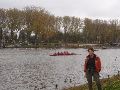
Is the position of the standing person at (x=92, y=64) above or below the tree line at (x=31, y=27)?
below

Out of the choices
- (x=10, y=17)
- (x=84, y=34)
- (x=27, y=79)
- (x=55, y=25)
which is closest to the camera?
(x=27, y=79)

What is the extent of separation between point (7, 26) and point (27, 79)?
11441 cm

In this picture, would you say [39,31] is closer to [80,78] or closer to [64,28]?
[64,28]

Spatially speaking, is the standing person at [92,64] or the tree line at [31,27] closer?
the standing person at [92,64]

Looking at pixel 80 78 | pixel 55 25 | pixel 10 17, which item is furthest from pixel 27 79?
pixel 55 25

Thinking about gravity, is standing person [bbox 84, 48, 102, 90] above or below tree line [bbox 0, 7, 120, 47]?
below

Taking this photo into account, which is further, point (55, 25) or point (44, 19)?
point (55, 25)

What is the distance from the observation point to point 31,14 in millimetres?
157750

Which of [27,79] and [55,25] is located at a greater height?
[55,25]

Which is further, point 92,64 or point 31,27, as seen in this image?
point 31,27

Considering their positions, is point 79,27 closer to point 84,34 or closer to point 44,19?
point 84,34

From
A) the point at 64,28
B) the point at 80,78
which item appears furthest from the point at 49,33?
the point at 80,78

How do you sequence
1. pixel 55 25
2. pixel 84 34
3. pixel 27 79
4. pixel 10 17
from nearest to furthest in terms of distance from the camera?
1. pixel 27 79
2. pixel 10 17
3. pixel 55 25
4. pixel 84 34

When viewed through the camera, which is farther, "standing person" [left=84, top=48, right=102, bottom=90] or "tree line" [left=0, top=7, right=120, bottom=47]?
"tree line" [left=0, top=7, right=120, bottom=47]
